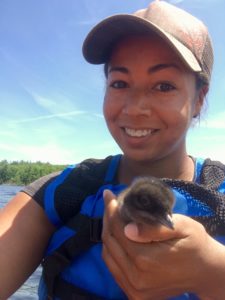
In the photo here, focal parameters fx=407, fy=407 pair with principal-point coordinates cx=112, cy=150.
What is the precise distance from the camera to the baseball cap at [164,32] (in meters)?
3.49

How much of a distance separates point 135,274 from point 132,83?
1.64 metres

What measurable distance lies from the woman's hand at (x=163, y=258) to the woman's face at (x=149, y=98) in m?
0.82

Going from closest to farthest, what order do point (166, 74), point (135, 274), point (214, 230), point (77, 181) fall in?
point (135, 274) → point (214, 230) → point (166, 74) → point (77, 181)

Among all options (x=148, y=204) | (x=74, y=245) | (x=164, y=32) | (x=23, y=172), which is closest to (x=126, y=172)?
(x=74, y=245)

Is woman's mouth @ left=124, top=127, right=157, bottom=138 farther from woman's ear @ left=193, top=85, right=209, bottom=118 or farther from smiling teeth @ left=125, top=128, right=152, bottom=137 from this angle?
woman's ear @ left=193, top=85, right=209, bottom=118

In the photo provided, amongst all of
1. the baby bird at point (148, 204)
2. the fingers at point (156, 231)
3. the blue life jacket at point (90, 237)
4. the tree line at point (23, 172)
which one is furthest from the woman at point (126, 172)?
the tree line at point (23, 172)

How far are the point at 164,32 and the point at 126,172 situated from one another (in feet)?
4.49

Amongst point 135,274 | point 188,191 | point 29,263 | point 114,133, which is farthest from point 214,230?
point 29,263

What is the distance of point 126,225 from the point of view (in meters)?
2.78

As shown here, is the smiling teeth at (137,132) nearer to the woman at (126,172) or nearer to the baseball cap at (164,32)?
the woman at (126,172)

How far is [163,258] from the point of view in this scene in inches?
104

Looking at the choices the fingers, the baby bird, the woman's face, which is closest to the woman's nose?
the woman's face

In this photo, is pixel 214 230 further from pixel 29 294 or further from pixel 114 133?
pixel 29 294

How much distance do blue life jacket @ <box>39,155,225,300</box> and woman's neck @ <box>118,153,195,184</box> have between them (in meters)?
0.31
